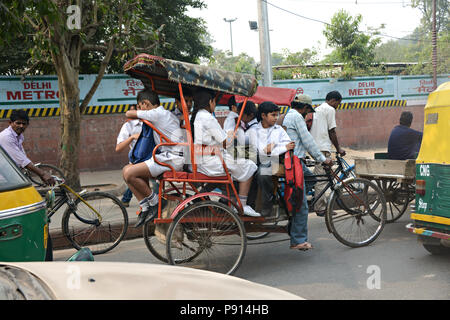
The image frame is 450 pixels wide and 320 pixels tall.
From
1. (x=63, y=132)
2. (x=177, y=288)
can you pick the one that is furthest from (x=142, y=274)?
(x=63, y=132)

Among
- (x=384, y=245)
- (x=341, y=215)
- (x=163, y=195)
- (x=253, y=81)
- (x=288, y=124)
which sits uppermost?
(x=253, y=81)

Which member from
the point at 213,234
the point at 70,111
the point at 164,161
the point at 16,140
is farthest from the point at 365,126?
the point at 164,161

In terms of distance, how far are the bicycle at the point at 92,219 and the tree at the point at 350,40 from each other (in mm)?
14791

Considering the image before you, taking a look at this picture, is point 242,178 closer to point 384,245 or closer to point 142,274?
point 384,245

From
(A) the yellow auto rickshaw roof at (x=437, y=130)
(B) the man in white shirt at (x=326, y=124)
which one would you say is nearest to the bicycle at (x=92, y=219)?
(B) the man in white shirt at (x=326, y=124)

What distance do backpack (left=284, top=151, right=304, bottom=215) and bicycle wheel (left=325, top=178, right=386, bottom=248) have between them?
0.69 meters

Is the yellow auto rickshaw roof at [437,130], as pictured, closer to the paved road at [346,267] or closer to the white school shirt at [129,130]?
the paved road at [346,267]

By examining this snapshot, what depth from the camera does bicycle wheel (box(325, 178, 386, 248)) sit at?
553 cm

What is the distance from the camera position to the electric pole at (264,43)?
12875mm

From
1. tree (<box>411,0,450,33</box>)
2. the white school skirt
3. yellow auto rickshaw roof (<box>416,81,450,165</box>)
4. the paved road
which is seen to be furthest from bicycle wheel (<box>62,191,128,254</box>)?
tree (<box>411,0,450,33</box>)

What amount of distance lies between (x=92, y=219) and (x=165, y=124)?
6.00 ft

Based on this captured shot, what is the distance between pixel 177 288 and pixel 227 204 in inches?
114

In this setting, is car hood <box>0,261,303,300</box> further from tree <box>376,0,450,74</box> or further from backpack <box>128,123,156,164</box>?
tree <box>376,0,450,74</box>

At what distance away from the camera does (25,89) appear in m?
12.3
